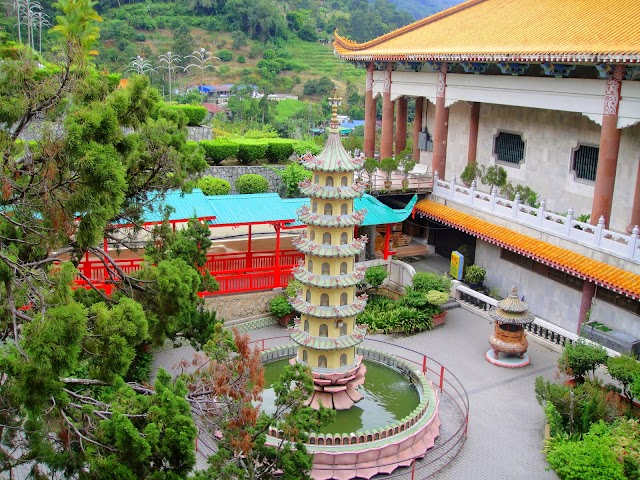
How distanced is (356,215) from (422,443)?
14.0ft

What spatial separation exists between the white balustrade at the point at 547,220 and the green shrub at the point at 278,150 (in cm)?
702

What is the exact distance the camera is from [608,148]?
1711cm

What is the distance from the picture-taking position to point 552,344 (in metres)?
17.1

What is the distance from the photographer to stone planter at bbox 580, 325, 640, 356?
50.6ft

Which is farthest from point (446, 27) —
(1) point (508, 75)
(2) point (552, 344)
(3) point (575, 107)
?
(2) point (552, 344)

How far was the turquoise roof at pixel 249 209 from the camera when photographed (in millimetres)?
18344

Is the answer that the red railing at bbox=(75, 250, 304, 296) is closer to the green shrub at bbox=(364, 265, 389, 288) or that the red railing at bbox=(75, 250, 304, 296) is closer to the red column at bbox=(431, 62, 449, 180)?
the green shrub at bbox=(364, 265, 389, 288)

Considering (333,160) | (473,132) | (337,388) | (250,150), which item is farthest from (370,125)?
(337,388)

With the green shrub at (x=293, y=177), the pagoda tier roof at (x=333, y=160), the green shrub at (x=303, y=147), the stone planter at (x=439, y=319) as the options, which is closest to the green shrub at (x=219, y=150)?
the green shrub at (x=293, y=177)

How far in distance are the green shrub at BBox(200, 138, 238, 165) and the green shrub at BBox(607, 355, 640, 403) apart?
639 inches

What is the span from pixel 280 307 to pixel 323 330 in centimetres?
515

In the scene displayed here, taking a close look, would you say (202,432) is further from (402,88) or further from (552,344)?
(402,88)

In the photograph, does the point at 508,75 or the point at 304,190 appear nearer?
the point at 304,190

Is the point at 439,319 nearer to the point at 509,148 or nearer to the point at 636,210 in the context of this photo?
the point at 636,210
